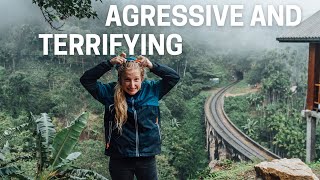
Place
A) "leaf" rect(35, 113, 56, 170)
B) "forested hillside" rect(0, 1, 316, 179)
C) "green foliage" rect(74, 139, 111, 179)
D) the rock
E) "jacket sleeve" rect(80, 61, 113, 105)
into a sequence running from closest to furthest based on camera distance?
"jacket sleeve" rect(80, 61, 113, 105), "leaf" rect(35, 113, 56, 170), the rock, "green foliage" rect(74, 139, 111, 179), "forested hillside" rect(0, 1, 316, 179)

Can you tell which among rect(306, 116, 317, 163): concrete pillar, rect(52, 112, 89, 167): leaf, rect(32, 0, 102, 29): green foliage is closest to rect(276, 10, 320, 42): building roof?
rect(306, 116, 317, 163): concrete pillar

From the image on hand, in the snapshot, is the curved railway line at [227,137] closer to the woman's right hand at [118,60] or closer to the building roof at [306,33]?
the building roof at [306,33]

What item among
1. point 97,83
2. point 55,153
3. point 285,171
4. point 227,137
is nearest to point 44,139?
point 55,153

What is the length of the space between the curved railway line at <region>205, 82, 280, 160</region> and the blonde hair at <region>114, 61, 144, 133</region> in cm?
1565

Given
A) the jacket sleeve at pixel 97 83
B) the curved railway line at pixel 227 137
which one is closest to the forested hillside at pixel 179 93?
the curved railway line at pixel 227 137

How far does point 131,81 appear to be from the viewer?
7.27 ft

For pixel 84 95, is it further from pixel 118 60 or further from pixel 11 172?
pixel 118 60

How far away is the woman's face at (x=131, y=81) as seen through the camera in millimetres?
2215

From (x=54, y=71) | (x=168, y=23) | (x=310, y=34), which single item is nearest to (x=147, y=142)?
(x=310, y=34)

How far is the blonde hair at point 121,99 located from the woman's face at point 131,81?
0.06 ft

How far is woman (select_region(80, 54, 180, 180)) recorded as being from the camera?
2188mm

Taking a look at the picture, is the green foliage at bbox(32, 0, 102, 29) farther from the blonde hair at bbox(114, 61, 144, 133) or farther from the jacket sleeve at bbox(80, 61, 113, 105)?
the blonde hair at bbox(114, 61, 144, 133)

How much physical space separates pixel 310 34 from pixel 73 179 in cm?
604

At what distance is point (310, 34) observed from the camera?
792 centimetres
